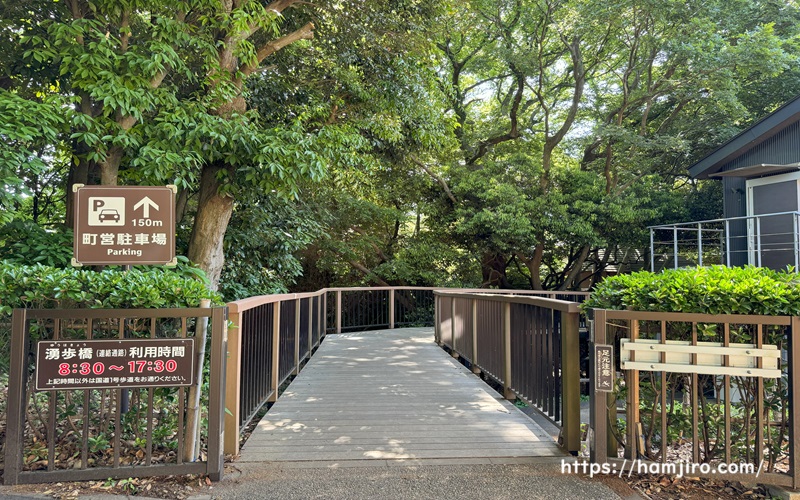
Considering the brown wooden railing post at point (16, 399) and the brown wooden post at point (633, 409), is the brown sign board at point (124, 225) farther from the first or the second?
the brown wooden post at point (633, 409)

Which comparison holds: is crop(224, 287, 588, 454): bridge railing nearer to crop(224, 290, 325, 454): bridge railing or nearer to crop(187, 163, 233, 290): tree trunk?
crop(224, 290, 325, 454): bridge railing

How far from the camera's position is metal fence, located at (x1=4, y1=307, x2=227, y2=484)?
2676mm

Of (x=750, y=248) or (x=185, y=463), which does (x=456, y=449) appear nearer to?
(x=185, y=463)

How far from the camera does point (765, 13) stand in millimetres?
12367

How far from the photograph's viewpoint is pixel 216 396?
2.85 metres

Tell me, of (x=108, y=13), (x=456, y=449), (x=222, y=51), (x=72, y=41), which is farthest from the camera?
(x=222, y=51)

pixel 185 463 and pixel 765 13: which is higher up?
pixel 765 13

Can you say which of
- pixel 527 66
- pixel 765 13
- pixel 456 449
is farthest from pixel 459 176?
pixel 456 449

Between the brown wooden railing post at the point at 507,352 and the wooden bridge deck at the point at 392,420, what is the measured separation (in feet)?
0.35

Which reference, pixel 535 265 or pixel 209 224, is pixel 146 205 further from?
pixel 535 265

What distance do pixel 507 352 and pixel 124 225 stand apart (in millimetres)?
3458

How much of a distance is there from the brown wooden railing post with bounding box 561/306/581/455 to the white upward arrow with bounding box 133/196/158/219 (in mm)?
2992

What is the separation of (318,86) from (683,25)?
9.22m

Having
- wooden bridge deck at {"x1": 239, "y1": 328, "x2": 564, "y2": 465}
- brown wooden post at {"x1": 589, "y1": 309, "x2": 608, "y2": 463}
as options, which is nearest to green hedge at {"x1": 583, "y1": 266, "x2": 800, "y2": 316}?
brown wooden post at {"x1": 589, "y1": 309, "x2": 608, "y2": 463}
